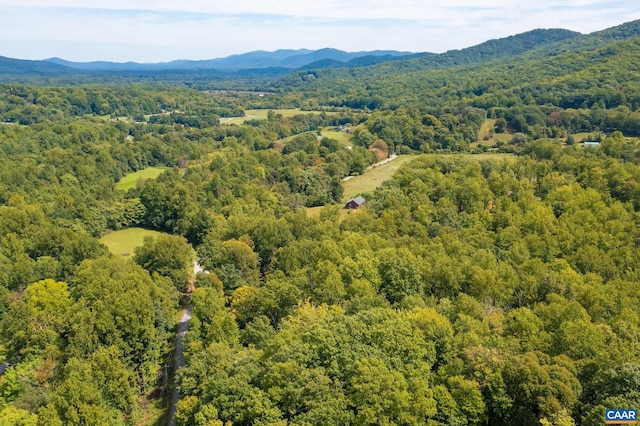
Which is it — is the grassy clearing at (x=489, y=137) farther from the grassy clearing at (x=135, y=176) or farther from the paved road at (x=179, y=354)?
the paved road at (x=179, y=354)

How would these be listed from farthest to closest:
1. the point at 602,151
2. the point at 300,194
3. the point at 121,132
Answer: the point at 121,132, the point at 300,194, the point at 602,151

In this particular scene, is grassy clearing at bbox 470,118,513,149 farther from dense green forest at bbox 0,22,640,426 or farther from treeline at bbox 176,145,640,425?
treeline at bbox 176,145,640,425

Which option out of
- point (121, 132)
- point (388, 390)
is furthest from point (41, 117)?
point (388, 390)

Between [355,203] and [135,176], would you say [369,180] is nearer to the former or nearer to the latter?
[355,203]

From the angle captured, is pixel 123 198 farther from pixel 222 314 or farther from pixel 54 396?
pixel 54 396

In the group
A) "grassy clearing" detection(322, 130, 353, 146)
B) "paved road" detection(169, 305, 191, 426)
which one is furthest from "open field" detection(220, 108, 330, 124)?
"paved road" detection(169, 305, 191, 426)

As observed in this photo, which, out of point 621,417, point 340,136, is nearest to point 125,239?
point 621,417

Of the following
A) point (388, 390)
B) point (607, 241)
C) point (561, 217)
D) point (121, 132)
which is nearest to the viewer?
point (388, 390)
